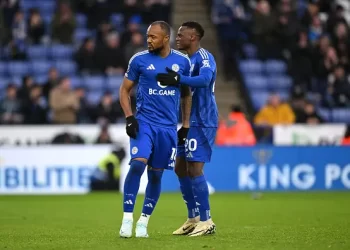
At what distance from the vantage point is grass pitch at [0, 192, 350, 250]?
9062 mm

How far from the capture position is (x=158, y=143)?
9.77m

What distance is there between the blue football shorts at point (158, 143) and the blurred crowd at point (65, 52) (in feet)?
37.9

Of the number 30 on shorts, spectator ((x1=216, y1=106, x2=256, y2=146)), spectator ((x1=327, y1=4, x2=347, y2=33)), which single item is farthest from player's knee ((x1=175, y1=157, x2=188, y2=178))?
spectator ((x1=327, y1=4, x2=347, y2=33))

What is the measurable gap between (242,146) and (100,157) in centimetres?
295

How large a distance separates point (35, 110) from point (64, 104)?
0.67 meters

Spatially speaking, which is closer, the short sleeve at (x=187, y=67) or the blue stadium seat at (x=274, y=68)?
the short sleeve at (x=187, y=67)

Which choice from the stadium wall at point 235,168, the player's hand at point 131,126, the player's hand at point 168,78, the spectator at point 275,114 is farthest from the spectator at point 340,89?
the player's hand at point 131,126

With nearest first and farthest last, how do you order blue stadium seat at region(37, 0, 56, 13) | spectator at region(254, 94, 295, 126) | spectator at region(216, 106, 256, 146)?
spectator at region(216, 106, 256, 146) → spectator at region(254, 94, 295, 126) → blue stadium seat at region(37, 0, 56, 13)

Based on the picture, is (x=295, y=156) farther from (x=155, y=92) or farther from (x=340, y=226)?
(x=155, y=92)

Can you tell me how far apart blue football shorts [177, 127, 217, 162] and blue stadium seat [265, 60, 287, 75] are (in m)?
14.7

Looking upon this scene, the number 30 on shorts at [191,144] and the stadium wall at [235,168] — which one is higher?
the number 30 on shorts at [191,144]

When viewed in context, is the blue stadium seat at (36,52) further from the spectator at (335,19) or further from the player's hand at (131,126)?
the player's hand at (131,126)

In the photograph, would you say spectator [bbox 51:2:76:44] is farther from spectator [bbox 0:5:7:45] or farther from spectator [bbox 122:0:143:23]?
spectator [bbox 122:0:143:23]

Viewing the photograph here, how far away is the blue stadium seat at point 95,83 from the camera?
76.4 ft
